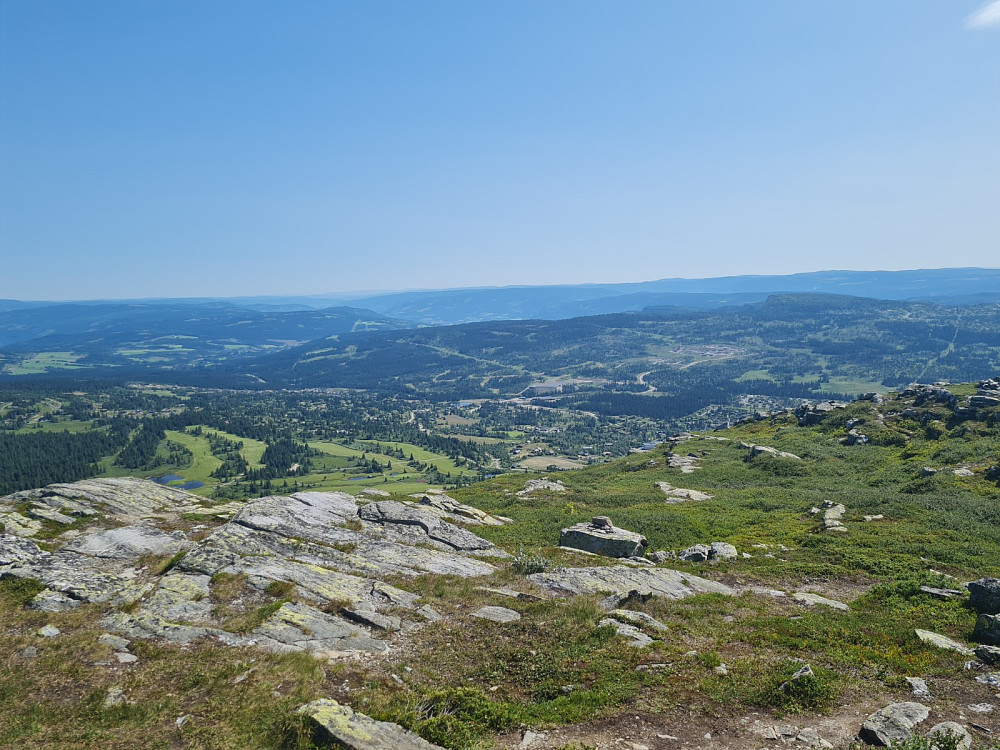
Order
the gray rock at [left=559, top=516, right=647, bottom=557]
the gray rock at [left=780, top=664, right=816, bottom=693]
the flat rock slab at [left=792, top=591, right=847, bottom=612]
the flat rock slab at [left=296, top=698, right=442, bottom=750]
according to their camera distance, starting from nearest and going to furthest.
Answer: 1. the flat rock slab at [left=296, top=698, right=442, bottom=750]
2. the gray rock at [left=780, top=664, right=816, bottom=693]
3. the flat rock slab at [left=792, top=591, right=847, bottom=612]
4. the gray rock at [left=559, top=516, right=647, bottom=557]

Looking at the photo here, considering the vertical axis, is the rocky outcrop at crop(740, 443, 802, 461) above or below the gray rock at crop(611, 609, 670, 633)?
below

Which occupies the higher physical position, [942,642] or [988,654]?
[988,654]

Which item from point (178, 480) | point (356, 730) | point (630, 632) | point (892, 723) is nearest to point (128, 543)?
point (356, 730)

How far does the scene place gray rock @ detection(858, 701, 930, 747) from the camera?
45.3 feet

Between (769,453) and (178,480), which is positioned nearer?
(769,453)

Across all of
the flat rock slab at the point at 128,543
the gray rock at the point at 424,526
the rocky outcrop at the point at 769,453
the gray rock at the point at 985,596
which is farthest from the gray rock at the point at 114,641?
the rocky outcrop at the point at 769,453

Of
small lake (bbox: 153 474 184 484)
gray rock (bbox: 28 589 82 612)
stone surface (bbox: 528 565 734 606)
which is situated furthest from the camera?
small lake (bbox: 153 474 184 484)

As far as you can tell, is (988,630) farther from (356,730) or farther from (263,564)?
(263,564)

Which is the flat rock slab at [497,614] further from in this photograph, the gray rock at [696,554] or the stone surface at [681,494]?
the stone surface at [681,494]

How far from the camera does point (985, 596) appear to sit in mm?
23047

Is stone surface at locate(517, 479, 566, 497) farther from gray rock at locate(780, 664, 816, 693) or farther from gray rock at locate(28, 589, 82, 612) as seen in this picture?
gray rock at locate(780, 664, 816, 693)

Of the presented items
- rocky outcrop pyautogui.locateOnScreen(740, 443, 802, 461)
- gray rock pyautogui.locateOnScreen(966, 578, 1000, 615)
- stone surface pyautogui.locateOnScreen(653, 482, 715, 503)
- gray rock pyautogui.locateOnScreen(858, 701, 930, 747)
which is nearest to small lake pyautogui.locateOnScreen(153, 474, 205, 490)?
stone surface pyautogui.locateOnScreen(653, 482, 715, 503)

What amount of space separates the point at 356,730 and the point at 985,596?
29232mm

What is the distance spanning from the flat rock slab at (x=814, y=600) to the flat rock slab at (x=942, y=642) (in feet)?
13.4
